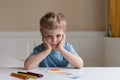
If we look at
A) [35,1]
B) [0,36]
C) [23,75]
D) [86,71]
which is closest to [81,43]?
[35,1]

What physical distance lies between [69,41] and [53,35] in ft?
3.69

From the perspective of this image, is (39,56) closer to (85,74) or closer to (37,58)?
(37,58)

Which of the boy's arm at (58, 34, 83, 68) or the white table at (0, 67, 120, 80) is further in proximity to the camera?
the boy's arm at (58, 34, 83, 68)

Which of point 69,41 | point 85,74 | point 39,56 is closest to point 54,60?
point 39,56

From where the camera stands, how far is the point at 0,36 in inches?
99.2

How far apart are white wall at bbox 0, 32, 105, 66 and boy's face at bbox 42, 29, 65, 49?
3.42ft

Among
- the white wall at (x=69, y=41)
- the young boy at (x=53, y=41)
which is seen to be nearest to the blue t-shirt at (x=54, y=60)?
the young boy at (x=53, y=41)

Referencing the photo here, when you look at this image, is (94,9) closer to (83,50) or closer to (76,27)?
(76,27)

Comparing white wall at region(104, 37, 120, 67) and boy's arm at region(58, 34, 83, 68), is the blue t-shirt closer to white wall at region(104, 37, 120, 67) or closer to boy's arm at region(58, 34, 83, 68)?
boy's arm at region(58, 34, 83, 68)

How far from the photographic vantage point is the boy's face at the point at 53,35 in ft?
4.86

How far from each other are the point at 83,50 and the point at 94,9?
43cm

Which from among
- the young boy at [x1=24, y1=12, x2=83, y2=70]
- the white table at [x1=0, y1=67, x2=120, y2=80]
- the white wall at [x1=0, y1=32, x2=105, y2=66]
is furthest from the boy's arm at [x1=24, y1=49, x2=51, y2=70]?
the white wall at [x1=0, y1=32, x2=105, y2=66]

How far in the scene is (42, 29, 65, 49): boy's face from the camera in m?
1.48

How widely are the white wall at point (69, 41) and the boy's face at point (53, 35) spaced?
104 centimetres
